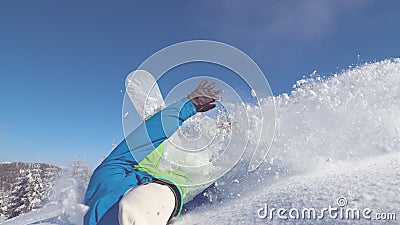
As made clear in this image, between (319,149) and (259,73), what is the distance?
3.49 feet

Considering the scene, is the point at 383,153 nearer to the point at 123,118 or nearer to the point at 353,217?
the point at 353,217

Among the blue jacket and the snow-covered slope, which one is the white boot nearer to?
the blue jacket

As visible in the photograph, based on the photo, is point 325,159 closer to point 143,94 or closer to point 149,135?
point 149,135

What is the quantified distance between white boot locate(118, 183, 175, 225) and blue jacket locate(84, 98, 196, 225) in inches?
14.6

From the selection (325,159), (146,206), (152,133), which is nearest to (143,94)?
(152,133)

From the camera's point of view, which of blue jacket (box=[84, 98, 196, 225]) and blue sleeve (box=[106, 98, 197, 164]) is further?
blue sleeve (box=[106, 98, 197, 164])

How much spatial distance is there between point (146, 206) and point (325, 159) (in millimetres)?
1788

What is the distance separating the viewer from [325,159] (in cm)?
239

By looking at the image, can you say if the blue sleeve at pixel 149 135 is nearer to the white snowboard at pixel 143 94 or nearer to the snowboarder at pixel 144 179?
the snowboarder at pixel 144 179

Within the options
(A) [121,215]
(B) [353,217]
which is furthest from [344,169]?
(A) [121,215]

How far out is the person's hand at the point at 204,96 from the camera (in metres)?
2.45

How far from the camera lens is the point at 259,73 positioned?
7.01 feet

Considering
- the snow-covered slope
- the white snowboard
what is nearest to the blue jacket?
the snow-covered slope

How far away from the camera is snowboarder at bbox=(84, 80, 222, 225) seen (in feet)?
4.40
